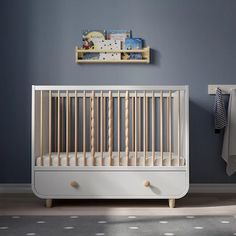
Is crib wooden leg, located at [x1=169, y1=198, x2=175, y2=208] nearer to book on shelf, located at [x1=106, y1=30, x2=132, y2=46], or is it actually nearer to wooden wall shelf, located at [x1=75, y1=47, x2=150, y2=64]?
wooden wall shelf, located at [x1=75, y1=47, x2=150, y2=64]

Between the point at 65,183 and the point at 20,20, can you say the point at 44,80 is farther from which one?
the point at 65,183

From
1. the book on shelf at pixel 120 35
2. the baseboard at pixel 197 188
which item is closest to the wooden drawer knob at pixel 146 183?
the baseboard at pixel 197 188

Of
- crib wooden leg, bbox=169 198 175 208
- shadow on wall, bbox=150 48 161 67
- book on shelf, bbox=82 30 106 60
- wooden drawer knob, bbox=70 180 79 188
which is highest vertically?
book on shelf, bbox=82 30 106 60

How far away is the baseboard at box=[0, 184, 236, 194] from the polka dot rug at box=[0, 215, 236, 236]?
839 mm

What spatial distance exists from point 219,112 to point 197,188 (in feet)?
1.98

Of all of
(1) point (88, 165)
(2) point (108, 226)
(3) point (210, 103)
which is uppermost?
(3) point (210, 103)

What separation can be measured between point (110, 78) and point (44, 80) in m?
0.50

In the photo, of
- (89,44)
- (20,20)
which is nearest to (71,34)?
(89,44)

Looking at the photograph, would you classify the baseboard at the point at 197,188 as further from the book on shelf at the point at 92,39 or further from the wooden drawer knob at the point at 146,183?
the book on shelf at the point at 92,39

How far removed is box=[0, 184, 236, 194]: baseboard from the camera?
3.63m

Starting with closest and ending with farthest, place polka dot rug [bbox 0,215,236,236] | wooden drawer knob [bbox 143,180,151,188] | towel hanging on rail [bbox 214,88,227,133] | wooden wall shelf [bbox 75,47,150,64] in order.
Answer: polka dot rug [bbox 0,215,236,236] → wooden drawer knob [bbox 143,180,151,188] → towel hanging on rail [bbox 214,88,227,133] → wooden wall shelf [bbox 75,47,150,64]

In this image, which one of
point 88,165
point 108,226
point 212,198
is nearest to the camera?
point 108,226

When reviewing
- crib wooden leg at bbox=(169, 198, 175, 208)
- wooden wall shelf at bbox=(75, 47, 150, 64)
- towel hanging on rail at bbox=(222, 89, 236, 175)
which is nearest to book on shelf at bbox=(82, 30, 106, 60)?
wooden wall shelf at bbox=(75, 47, 150, 64)

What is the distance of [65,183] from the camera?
3119 millimetres
